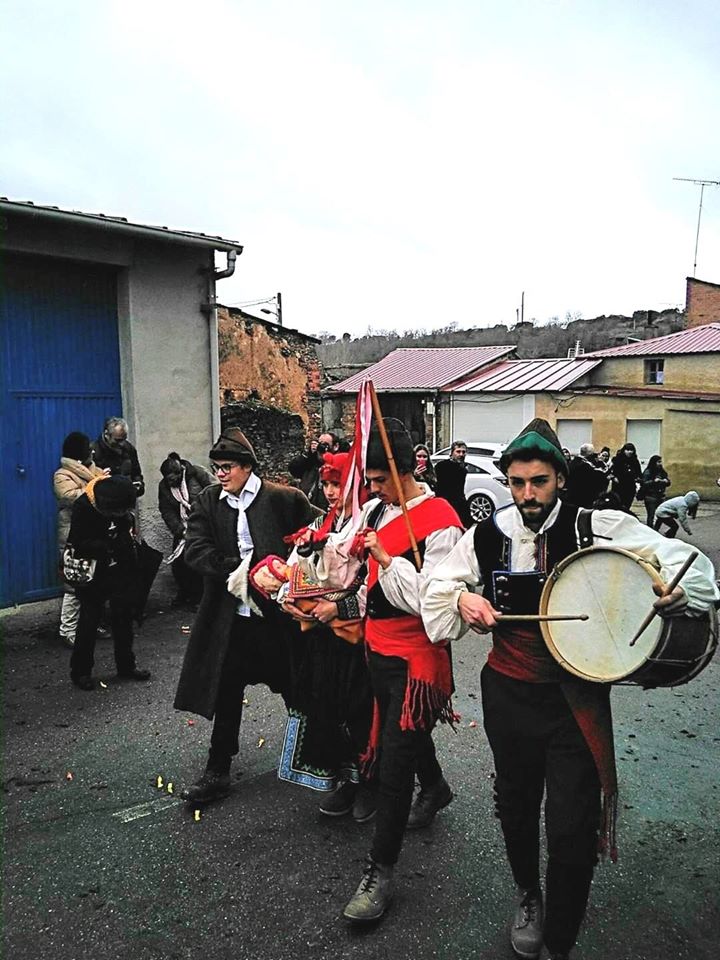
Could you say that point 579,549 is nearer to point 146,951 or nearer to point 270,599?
point 270,599

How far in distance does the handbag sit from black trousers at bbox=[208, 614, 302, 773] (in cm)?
200

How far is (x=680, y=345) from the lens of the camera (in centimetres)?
2497

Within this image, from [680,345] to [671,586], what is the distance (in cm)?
2486

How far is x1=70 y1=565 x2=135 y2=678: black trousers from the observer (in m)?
5.50

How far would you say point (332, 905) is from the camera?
10.3 ft

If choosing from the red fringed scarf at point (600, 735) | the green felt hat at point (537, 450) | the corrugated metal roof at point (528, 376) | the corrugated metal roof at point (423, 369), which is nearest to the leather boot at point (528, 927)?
the red fringed scarf at point (600, 735)

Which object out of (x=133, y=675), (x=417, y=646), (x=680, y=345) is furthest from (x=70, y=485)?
(x=680, y=345)

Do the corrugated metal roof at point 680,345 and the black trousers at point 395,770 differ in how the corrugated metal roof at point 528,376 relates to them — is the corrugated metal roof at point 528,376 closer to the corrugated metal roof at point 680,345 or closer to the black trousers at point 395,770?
the corrugated metal roof at point 680,345

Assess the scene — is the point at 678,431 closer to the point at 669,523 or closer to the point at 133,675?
the point at 669,523

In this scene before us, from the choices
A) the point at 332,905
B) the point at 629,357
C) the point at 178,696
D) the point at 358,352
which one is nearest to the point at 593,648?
the point at 332,905

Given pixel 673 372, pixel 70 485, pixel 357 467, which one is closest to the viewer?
pixel 357 467

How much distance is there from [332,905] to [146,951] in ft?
2.37

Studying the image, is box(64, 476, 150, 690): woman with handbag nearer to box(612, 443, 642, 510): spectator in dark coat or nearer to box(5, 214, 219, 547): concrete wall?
box(5, 214, 219, 547): concrete wall

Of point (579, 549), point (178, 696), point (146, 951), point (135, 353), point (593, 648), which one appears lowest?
point (146, 951)
